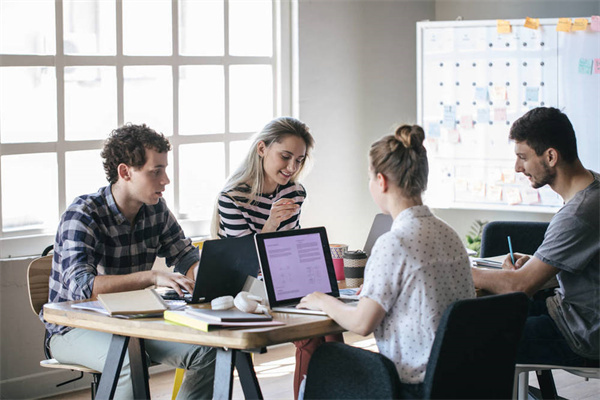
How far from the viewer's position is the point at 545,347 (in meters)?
2.61

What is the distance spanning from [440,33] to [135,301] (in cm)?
302

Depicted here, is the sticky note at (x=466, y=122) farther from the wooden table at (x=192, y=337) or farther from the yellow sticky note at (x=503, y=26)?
the wooden table at (x=192, y=337)

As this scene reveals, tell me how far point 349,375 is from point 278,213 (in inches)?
45.1

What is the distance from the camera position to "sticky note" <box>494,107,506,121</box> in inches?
181

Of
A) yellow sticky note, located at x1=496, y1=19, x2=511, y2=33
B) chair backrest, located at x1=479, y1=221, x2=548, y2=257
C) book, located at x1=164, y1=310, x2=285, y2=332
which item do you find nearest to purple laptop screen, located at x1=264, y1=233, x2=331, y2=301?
book, located at x1=164, y1=310, x2=285, y2=332

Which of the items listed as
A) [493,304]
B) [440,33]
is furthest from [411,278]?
[440,33]

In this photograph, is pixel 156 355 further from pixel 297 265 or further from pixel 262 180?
pixel 262 180

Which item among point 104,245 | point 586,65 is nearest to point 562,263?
point 104,245

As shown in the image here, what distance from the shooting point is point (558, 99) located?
175 inches

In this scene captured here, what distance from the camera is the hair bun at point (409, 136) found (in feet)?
7.01

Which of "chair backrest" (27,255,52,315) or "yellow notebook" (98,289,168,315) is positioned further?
"chair backrest" (27,255,52,315)

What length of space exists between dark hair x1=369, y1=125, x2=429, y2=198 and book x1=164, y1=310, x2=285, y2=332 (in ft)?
1.65

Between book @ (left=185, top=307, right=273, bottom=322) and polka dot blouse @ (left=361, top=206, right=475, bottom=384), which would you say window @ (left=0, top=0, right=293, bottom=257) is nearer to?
book @ (left=185, top=307, right=273, bottom=322)

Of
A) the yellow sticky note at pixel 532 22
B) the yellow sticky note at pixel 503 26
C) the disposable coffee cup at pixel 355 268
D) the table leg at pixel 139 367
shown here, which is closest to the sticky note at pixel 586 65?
the yellow sticky note at pixel 532 22
